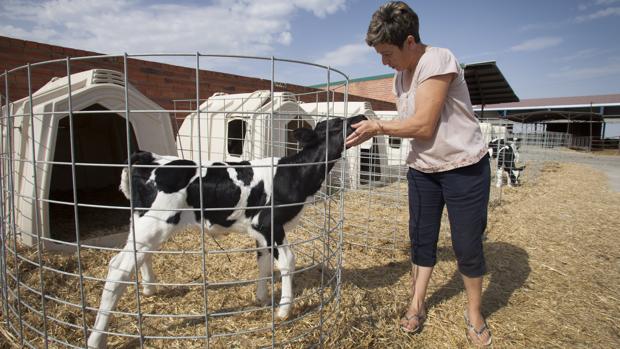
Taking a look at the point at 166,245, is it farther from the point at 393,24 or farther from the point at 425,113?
the point at 393,24

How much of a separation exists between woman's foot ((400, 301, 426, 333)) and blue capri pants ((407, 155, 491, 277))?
0.47m

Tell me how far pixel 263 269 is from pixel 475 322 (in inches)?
65.9

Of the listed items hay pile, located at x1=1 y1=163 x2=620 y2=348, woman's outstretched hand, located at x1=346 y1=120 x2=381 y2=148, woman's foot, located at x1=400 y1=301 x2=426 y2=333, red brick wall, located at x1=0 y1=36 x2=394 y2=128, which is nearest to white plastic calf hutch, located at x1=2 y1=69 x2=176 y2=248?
hay pile, located at x1=1 y1=163 x2=620 y2=348

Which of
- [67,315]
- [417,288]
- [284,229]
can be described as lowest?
[67,315]

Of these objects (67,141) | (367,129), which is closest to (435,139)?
(367,129)

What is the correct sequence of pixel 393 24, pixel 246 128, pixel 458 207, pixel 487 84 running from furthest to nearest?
1. pixel 487 84
2. pixel 246 128
3. pixel 458 207
4. pixel 393 24

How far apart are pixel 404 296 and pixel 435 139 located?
5.42 feet

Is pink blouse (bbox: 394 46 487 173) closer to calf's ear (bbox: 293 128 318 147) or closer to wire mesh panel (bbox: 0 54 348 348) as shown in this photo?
→ wire mesh panel (bbox: 0 54 348 348)

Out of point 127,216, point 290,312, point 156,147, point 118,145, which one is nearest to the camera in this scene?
point 290,312

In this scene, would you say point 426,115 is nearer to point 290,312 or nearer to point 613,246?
point 290,312

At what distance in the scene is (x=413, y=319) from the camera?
8.84 ft

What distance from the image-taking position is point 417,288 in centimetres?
276

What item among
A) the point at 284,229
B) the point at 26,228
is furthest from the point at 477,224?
the point at 26,228

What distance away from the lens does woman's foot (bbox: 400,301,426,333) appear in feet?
8.71
